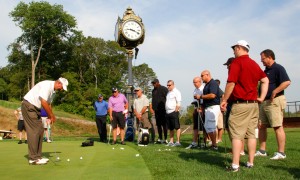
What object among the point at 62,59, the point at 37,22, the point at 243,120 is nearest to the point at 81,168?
the point at 243,120

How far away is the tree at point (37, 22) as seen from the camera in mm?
54688

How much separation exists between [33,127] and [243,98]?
4.12 meters

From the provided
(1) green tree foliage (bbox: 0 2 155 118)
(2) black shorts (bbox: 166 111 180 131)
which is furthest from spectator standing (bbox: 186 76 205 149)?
(1) green tree foliage (bbox: 0 2 155 118)

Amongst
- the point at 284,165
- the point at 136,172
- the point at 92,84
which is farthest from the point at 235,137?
the point at 92,84

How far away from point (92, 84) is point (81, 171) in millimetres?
54888

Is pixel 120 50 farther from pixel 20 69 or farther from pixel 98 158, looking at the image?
pixel 98 158

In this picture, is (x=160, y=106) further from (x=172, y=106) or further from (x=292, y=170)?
(x=292, y=170)

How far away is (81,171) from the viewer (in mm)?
6043

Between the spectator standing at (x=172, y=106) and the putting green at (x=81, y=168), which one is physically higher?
the spectator standing at (x=172, y=106)

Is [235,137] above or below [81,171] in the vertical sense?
above

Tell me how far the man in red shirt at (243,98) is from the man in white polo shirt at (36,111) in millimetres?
3449

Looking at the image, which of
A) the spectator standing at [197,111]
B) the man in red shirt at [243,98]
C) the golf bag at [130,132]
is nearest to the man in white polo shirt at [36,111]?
the man in red shirt at [243,98]

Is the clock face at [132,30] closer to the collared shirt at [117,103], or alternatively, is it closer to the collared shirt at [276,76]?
the collared shirt at [117,103]

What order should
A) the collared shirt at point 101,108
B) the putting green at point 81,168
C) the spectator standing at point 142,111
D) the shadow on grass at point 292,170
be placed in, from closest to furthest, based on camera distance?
the shadow on grass at point 292,170, the putting green at point 81,168, the spectator standing at point 142,111, the collared shirt at point 101,108
